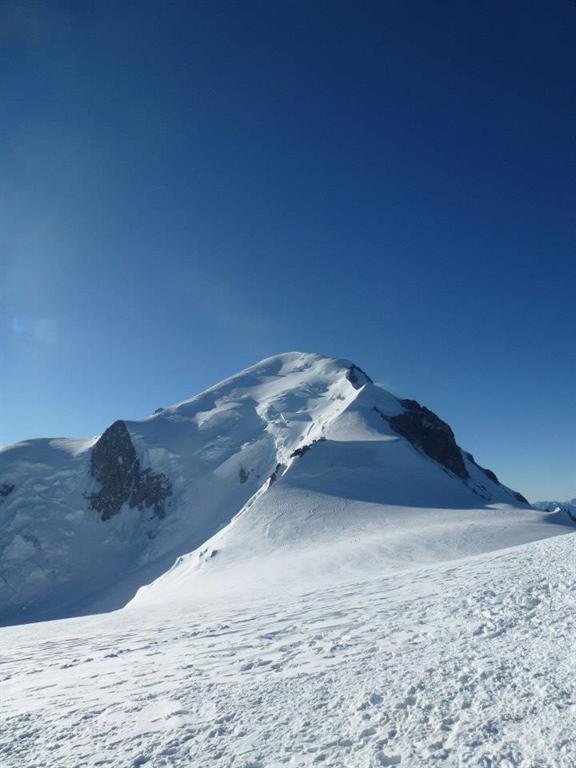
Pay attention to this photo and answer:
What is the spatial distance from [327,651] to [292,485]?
29.9 metres

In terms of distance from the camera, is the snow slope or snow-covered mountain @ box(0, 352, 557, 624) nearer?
the snow slope

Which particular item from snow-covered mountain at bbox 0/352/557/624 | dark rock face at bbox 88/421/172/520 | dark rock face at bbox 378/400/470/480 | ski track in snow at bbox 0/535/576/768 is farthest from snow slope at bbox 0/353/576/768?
dark rock face at bbox 88/421/172/520

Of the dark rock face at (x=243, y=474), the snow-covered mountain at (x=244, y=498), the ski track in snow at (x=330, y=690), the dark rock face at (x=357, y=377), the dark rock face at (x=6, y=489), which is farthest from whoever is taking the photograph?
the dark rock face at (x=357, y=377)

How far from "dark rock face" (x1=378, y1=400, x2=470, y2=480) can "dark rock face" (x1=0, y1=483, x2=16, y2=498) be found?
58734 millimetres

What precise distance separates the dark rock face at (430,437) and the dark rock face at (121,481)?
3784 cm

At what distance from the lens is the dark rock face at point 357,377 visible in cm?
8112

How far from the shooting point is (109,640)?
1080cm

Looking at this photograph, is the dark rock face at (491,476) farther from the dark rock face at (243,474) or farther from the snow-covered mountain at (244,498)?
the dark rock face at (243,474)

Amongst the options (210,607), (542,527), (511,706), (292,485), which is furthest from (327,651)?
(292,485)

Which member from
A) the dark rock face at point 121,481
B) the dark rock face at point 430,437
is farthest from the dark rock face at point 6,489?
the dark rock face at point 430,437

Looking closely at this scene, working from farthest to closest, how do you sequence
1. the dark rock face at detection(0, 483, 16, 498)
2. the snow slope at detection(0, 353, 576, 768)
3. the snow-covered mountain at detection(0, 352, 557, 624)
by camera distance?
the dark rock face at detection(0, 483, 16, 498)
the snow-covered mountain at detection(0, 352, 557, 624)
the snow slope at detection(0, 353, 576, 768)

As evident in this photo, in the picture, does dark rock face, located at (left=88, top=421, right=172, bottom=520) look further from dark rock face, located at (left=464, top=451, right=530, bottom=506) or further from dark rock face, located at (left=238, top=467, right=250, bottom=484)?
dark rock face, located at (left=464, top=451, right=530, bottom=506)

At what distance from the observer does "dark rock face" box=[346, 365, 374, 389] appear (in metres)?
81.1

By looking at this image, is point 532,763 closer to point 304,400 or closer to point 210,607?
point 210,607
